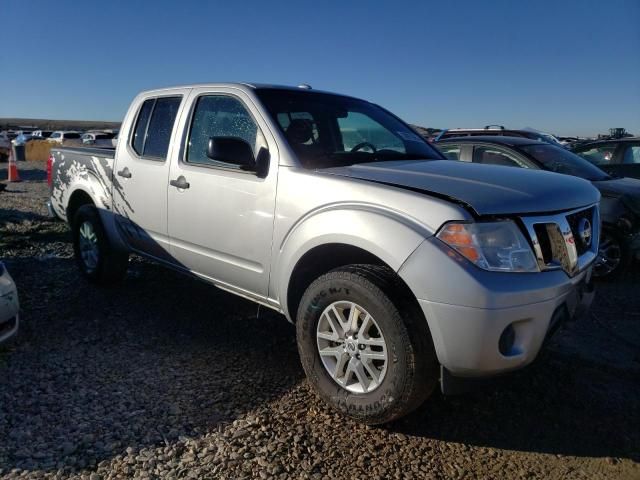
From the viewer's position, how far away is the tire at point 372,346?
8.34 ft

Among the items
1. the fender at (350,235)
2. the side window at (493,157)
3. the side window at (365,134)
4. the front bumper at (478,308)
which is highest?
the side window at (365,134)

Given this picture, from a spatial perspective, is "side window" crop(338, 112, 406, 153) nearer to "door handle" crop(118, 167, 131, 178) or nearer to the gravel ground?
the gravel ground

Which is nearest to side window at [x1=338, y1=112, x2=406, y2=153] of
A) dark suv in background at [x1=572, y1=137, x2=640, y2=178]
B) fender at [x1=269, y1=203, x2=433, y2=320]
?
fender at [x1=269, y1=203, x2=433, y2=320]

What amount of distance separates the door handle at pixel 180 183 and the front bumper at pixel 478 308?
1.90 metres

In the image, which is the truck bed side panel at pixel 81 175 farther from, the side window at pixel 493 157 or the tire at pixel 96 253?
the side window at pixel 493 157

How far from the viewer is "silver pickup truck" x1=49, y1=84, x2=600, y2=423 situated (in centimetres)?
242

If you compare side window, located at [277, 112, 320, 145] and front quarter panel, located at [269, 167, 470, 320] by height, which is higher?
side window, located at [277, 112, 320, 145]

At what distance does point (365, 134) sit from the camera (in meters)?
3.88

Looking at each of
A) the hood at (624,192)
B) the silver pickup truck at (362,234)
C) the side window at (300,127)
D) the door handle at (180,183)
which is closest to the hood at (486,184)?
the silver pickup truck at (362,234)

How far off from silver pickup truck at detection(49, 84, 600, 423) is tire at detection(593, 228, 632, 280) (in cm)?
298

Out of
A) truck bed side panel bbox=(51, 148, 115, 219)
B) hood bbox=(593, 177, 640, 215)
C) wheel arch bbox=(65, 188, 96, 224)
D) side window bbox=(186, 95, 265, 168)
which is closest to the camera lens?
side window bbox=(186, 95, 265, 168)

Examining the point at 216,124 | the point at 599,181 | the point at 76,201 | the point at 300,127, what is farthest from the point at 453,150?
the point at 76,201

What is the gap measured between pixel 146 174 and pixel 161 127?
0.40 metres

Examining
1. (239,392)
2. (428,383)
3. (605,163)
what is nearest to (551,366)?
(428,383)
